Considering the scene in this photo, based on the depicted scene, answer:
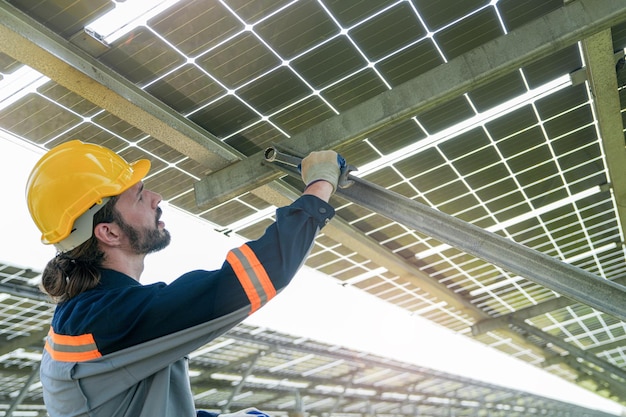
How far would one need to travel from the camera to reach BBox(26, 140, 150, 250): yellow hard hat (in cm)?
435

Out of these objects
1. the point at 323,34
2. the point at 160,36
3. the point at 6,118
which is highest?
the point at 323,34

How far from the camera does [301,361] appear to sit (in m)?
32.5

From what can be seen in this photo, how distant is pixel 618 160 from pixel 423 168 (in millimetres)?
4247

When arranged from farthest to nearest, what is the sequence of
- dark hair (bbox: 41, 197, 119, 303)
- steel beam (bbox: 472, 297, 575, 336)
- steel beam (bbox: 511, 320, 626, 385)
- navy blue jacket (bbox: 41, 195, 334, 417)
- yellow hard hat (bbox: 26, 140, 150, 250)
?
steel beam (bbox: 511, 320, 626, 385), steel beam (bbox: 472, 297, 575, 336), yellow hard hat (bbox: 26, 140, 150, 250), dark hair (bbox: 41, 197, 119, 303), navy blue jacket (bbox: 41, 195, 334, 417)

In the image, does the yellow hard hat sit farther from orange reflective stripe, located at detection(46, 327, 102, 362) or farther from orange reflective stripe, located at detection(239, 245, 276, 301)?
orange reflective stripe, located at detection(239, 245, 276, 301)

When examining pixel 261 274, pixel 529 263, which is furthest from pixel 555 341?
pixel 261 274

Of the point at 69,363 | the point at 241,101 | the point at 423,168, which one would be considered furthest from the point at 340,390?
the point at 69,363

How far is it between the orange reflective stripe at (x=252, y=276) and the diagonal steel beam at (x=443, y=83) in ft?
26.6

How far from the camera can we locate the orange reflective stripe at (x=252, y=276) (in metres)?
3.32

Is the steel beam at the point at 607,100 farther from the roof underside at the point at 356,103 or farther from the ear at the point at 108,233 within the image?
the ear at the point at 108,233

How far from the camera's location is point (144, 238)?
13.9ft

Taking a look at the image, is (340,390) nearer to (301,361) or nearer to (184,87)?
(301,361)

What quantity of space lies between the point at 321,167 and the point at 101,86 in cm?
605

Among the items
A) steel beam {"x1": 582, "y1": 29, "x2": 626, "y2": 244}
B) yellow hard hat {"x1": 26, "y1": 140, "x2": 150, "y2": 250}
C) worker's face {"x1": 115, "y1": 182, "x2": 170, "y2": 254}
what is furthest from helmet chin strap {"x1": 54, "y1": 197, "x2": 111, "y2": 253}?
steel beam {"x1": 582, "y1": 29, "x2": 626, "y2": 244}
